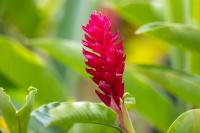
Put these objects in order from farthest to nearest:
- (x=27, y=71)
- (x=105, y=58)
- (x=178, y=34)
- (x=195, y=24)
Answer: (x=27, y=71), (x=195, y=24), (x=178, y=34), (x=105, y=58)

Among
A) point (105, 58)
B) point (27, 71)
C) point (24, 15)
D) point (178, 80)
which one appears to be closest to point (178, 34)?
point (178, 80)

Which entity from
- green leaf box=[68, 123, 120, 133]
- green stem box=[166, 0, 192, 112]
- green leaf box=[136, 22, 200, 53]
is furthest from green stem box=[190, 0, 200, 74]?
green leaf box=[68, 123, 120, 133]

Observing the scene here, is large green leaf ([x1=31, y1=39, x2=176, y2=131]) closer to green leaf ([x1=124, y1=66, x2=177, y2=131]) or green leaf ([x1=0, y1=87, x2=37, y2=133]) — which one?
green leaf ([x1=124, y1=66, x2=177, y2=131])

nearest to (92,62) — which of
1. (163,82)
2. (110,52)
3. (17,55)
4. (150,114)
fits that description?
(110,52)

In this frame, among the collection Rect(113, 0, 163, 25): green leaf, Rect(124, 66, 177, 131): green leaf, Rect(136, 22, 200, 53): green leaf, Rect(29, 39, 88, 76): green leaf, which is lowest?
Rect(124, 66, 177, 131): green leaf

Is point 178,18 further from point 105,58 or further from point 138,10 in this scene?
point 105,58

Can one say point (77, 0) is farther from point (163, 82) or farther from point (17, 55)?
point (163, 82)
